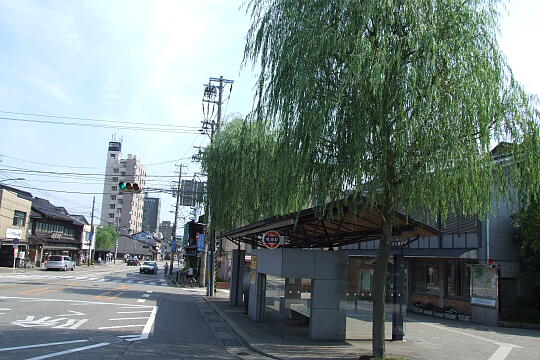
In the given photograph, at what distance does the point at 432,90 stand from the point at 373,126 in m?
1.31

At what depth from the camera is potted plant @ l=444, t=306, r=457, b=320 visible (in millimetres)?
22281

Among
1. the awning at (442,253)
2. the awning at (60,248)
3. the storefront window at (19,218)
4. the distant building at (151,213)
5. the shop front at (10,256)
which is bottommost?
the shop front at (10,256)

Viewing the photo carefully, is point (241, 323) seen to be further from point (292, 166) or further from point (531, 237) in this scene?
point (531, 237)

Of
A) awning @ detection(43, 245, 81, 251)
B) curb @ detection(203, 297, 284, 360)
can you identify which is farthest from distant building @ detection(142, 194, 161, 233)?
curb @ detection(203, 297, 284, 360)

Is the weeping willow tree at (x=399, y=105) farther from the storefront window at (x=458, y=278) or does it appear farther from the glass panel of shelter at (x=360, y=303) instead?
the storefront window at (x=458, y=278)

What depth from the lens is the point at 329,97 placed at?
9625mm

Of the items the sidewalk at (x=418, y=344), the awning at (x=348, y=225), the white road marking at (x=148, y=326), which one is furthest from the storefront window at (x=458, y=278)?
the white road marking at (x=148, y=326)

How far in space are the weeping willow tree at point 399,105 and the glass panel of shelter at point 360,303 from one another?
10.4 ft

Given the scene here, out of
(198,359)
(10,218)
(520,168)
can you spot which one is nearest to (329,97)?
(520,168)

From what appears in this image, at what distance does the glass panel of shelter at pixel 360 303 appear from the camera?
13.9m

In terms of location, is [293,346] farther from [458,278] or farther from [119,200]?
[119,200]

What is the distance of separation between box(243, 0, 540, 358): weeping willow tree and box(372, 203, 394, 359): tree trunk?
0.14ft

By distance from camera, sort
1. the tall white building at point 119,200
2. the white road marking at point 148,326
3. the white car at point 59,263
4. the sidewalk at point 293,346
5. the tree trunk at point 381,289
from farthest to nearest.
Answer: the tall white building at point 119,200
the white car at point 59,263
the white road marking at point 148,326
the sidewalk at point 293,346
the tree trunk at point 381,289

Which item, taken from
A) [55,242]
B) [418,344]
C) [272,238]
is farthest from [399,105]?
[55,242]
